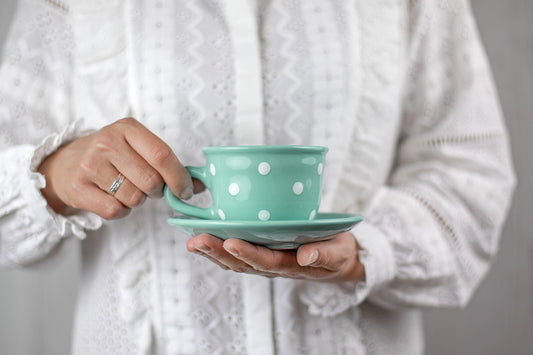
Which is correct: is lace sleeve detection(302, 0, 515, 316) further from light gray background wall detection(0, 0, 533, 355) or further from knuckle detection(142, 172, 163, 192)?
light gray background wall detection(0, 0, 533, 355)

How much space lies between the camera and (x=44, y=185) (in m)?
0.59

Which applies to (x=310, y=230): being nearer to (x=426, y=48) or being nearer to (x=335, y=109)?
(x=335, y=109)

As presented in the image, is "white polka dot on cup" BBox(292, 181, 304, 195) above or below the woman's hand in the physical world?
above

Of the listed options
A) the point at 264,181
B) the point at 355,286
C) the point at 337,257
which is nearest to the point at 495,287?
the point at 355,286

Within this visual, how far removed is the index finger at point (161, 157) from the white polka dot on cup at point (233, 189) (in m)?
0.05

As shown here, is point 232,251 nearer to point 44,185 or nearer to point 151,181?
point 151,181

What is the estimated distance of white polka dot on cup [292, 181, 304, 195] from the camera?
495 mm

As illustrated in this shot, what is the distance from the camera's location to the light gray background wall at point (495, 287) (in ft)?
4.07

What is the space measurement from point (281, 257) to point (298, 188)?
0.07 meters

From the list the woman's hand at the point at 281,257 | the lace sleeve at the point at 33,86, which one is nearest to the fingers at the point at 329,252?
the woman's hand at the point at 281,257

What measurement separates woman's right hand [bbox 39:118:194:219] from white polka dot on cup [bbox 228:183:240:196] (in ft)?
0.15

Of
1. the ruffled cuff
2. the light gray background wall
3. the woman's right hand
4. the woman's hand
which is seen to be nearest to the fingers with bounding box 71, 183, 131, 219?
the woman's right hand

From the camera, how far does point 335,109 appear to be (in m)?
0.70

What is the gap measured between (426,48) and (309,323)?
0.48 meters
